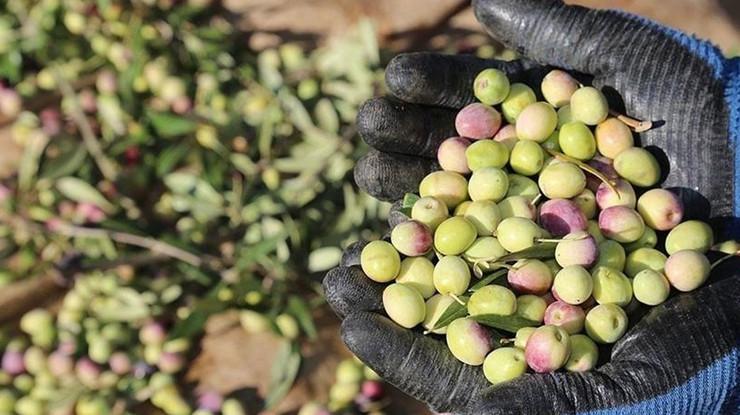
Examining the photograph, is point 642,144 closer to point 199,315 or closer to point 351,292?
point 351,292

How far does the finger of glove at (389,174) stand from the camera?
1.89 meters

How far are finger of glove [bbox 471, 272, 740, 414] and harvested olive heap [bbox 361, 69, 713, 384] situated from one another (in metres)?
0.04

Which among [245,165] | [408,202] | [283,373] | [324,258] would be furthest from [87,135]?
[408,202]

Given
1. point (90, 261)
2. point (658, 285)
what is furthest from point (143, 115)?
point (658, 285)

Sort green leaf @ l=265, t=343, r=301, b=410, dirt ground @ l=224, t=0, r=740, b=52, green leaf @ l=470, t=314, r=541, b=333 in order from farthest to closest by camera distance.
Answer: dirt ground @ l=224, t=0, r=740, b=52
green leaf @ l=265, t=343, r=301, b=410
green leaf @ l=470, t=314, r=541, b=333

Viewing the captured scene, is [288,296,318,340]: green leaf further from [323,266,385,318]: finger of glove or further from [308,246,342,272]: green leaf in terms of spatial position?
[323,266,385,318]: finger of glove

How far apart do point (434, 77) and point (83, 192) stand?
1.34m

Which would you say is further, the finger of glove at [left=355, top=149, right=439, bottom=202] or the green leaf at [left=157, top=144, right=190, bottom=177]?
the green leaf at [left=157, top=144, right=190, bottom=177]

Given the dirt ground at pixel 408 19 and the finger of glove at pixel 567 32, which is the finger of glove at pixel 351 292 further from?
the dirt ground at pixel 408 19

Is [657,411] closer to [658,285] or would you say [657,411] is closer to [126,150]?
[658,285]

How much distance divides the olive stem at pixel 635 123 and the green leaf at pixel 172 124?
4.50 ft

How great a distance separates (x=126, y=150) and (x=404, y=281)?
151 cm

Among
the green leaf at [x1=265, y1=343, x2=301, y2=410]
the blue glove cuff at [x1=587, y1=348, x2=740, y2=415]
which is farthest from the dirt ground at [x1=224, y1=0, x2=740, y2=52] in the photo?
the blue glove cuff at [x1=587, y1=348, x2=740, y2=415]

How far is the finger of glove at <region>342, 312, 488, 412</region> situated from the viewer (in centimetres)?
155
